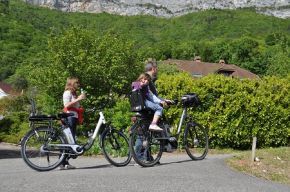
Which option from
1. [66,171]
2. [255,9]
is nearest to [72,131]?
[66,171]

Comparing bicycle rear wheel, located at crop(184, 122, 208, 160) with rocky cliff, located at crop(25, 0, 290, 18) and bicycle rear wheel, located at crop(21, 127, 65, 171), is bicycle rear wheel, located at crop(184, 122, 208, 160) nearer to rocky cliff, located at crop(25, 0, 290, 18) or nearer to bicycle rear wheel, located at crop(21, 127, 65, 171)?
bicycle rear wheel, located at crop(21, 127, 65, 171)

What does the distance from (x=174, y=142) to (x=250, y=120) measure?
568 cm

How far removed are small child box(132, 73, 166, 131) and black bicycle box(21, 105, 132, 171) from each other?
652mm

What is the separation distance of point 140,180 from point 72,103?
236 cm

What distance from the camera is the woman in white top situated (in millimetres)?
9777

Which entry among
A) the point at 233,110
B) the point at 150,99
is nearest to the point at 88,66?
the point at 233,110

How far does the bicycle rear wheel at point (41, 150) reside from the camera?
30.4 ft

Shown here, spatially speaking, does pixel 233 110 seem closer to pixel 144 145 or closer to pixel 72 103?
pixel 144 145

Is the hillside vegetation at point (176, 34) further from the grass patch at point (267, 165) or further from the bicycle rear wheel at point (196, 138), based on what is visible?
the bicycle rear wheel at point (196, 138)

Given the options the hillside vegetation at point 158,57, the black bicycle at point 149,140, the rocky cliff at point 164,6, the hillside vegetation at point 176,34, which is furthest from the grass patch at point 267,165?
the rocky cliff at point 164,6

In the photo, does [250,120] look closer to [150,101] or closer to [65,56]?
[150,101]

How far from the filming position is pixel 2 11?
91188 millimetres

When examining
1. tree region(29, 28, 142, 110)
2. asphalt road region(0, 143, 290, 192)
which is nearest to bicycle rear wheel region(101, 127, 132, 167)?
asphalt road region(0, 143, 290, 192)

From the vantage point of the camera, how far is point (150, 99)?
10250 millimetres
